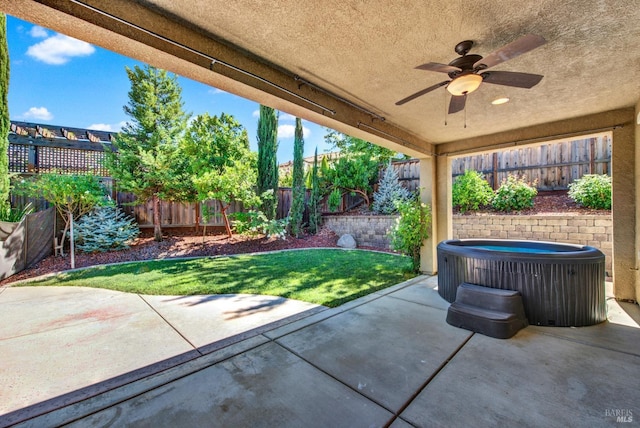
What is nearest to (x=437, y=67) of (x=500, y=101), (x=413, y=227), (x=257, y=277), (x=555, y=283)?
(x=500, y=101)

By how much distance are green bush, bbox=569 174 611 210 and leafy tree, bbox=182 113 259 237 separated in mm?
7447

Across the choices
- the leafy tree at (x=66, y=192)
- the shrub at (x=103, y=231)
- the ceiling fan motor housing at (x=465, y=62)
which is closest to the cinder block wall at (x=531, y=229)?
the ceiling fan motor housing at (x=465, y=62)

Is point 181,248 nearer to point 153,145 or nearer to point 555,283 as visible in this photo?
point 153,145

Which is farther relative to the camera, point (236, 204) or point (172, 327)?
point (236, 204)

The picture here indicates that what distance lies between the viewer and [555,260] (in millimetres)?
2709

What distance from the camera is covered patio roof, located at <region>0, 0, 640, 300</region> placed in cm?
175

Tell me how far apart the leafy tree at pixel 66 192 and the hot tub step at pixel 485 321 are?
23.4ft

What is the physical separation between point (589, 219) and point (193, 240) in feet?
30.0

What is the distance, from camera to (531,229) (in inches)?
220

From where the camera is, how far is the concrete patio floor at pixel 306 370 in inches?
60.9

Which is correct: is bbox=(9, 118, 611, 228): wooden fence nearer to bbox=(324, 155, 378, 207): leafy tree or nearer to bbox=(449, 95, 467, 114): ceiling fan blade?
bbox=(324, 155, 378, 207): leafy tree

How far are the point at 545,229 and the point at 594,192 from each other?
108cm

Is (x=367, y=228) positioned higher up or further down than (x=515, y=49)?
further down

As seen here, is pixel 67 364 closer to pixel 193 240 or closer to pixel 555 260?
pixel 555 260
